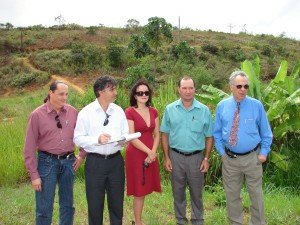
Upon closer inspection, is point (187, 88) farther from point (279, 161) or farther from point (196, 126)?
point (279, 161)

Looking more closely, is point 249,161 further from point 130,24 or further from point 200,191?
point 130,24

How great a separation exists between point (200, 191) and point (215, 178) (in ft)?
9.12

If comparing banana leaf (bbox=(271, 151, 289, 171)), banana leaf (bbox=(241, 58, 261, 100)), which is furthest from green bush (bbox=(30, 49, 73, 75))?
banana leaf (bbox=(271, 151, 289, 171))

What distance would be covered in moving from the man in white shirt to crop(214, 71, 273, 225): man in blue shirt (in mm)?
1151

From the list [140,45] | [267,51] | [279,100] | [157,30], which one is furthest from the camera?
[267,51]

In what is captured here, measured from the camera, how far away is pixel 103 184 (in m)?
4.34

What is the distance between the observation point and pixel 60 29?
44.2m

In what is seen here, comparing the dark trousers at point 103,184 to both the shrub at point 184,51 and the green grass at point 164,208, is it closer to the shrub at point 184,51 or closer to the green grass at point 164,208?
the green grass at point 164,208

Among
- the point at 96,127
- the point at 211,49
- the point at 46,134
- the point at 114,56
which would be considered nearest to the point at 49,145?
the point at 46,134

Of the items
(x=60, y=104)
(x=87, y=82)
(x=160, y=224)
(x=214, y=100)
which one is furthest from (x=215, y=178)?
(x=87, y=82)

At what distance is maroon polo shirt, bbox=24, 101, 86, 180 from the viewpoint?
416 centimetres

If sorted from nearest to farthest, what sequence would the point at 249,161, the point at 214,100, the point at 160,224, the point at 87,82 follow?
the point at 249,161, the point at 160,224, the point at 214,100, the point at 87,82

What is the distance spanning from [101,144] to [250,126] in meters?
1.65

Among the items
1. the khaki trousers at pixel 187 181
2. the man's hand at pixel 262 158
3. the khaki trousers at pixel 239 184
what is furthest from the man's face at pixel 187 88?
the man's hand at pixel 262 158
